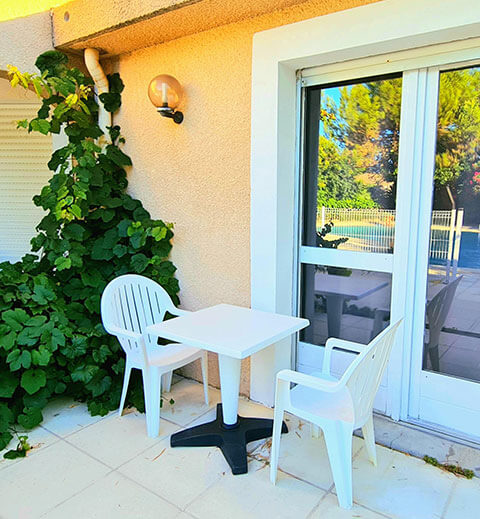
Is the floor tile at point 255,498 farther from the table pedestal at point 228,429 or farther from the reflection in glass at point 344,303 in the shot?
the reflection in glass at point 344,303

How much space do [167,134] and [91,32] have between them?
1113mm

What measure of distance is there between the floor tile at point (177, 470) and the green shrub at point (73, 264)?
0.73 meters

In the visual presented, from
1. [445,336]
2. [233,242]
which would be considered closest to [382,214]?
[445,336]

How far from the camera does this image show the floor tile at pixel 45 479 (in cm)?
255

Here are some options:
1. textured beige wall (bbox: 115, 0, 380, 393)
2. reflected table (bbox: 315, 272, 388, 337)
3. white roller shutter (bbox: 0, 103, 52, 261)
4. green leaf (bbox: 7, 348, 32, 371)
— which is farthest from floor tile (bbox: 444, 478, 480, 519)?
white roller shutter (bbox: 0, 103, 52, 261)

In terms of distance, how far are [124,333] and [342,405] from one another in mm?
1743

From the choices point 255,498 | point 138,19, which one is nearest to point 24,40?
point 138,19

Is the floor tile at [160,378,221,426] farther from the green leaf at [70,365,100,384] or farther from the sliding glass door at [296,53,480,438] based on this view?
the sliding glass door at [296,53,480,438]

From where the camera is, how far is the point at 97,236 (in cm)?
427

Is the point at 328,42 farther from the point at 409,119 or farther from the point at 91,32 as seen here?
the point at 91,32

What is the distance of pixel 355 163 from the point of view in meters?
3.38

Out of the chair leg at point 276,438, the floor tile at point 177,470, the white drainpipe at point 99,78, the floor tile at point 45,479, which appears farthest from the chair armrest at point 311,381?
the white drainpipe at point 99,78

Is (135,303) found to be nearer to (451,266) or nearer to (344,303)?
(344,303)

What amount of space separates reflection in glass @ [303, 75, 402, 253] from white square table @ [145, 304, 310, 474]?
92cm
